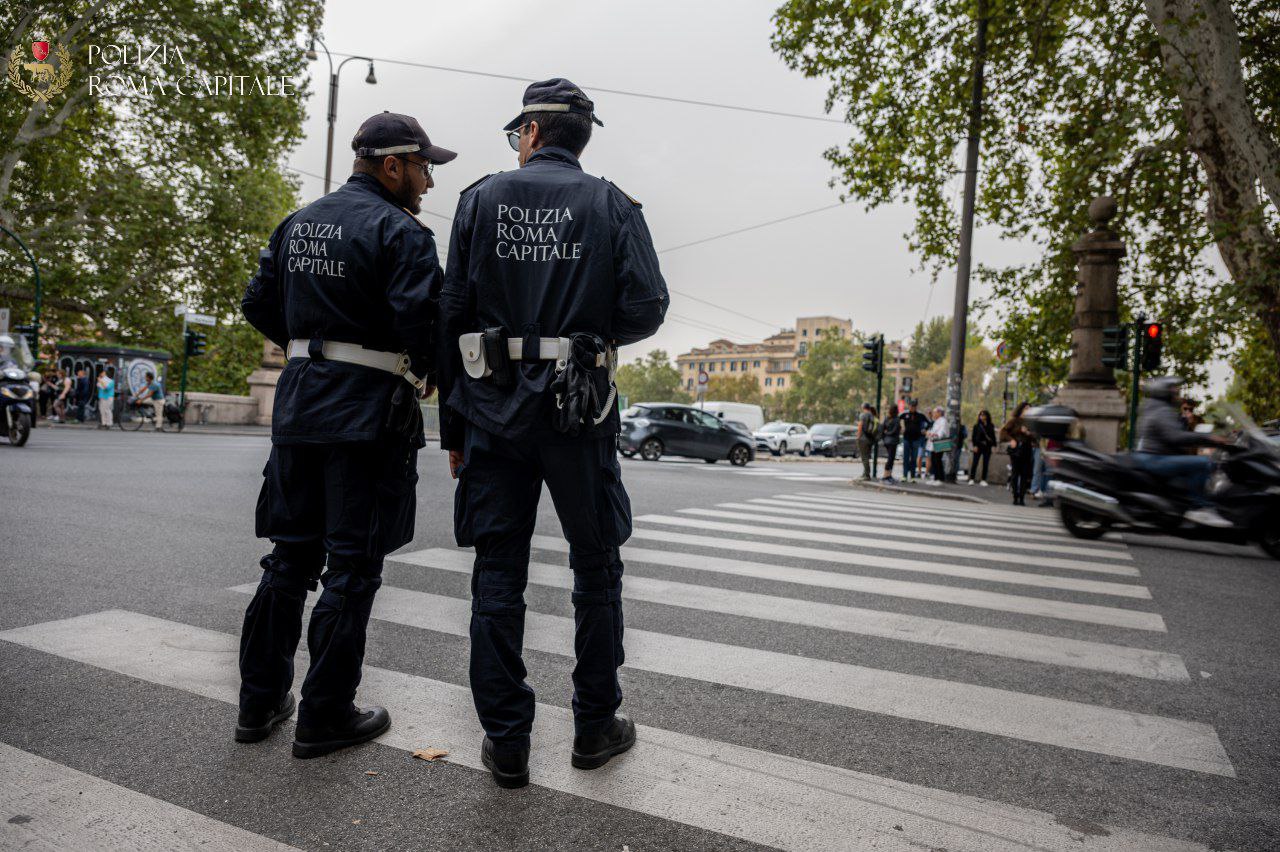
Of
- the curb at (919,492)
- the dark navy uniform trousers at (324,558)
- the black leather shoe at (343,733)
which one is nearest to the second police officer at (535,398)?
the dark navy uniform trousers at (324,558)

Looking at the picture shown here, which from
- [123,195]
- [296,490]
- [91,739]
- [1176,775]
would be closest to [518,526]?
[296,490]

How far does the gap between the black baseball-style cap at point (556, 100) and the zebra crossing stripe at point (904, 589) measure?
3.93 m

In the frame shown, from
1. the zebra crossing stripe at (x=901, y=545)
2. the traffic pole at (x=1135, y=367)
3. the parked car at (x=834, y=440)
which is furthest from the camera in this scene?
the parked car at (x=834, y=440)

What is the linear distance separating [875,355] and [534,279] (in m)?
18.3

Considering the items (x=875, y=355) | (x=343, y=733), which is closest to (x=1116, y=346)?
(x=875, y=355)

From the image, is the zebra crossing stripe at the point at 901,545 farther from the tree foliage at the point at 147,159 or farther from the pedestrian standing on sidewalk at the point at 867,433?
the tree foliage at the point at 147,159

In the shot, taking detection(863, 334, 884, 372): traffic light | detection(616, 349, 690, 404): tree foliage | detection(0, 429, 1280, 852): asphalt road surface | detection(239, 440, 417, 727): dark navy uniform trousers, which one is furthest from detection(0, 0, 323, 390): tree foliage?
detection(616, 349, 690, 404): tree foliage

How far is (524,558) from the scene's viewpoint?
263 cm

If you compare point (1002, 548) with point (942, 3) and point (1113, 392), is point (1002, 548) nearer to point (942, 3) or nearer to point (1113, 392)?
point (1113, 392)

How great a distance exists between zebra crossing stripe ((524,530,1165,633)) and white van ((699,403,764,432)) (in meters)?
39.2

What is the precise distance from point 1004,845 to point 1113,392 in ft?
49.5

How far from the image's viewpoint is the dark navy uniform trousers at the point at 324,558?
104 inches

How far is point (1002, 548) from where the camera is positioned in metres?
8.13

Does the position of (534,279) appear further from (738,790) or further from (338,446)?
(738,790)
